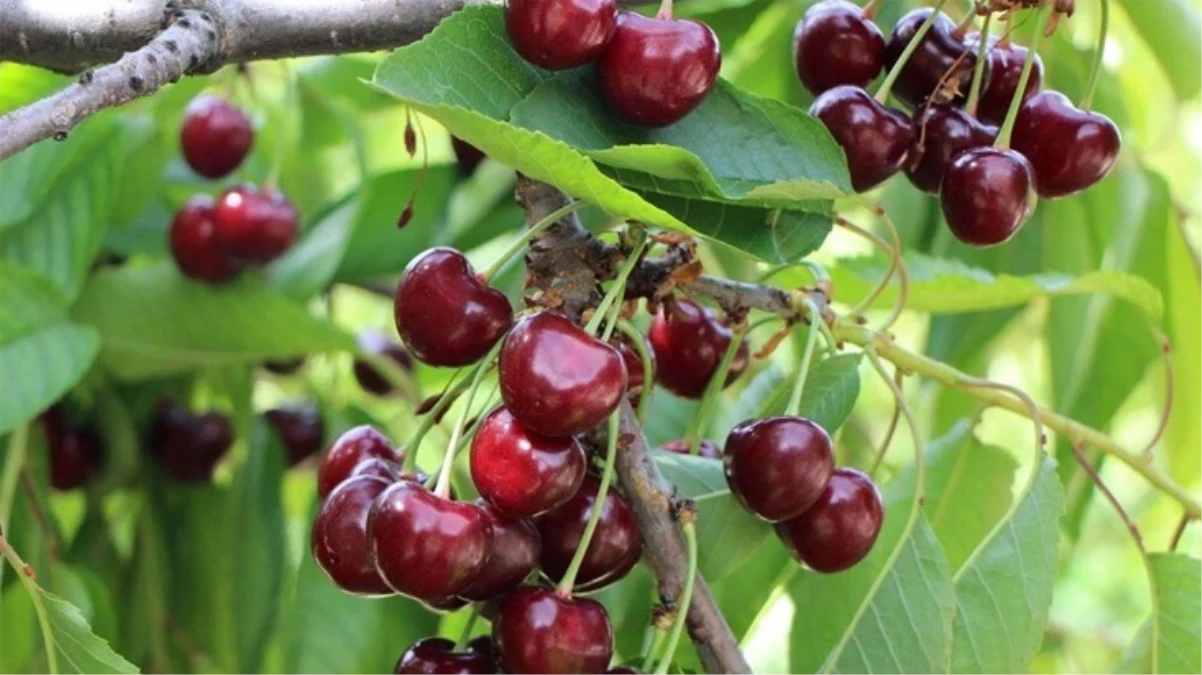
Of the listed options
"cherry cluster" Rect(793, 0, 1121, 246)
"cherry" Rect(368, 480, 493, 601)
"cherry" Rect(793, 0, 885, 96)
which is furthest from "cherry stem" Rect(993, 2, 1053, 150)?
"cherry" Rect(368, 480, 493, 601)

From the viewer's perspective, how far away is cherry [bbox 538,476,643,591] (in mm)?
846

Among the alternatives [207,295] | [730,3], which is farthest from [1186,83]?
[207,295]

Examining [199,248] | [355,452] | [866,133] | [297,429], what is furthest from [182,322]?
[866,133]

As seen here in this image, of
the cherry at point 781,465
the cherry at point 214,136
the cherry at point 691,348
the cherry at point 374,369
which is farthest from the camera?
the cherry at point 374,369

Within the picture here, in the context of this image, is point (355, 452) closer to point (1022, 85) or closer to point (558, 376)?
point (558, 376)

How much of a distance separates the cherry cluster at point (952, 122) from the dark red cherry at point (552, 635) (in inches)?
13.2

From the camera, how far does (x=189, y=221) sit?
5.11ft

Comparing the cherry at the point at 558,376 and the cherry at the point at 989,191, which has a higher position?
the cherry at the point at 989,191

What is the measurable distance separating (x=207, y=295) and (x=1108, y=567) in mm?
3627

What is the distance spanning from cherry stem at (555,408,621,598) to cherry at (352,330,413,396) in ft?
3.00

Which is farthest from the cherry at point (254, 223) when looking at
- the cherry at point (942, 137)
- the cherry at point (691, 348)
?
the cherry at point (942, 137)

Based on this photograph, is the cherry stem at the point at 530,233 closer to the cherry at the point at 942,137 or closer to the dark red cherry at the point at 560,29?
the dark red cherry at the point at 560,29

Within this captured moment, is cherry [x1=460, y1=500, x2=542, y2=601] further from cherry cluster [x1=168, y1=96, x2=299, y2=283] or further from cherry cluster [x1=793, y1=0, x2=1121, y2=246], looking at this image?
cherry cluster [x1=168, y1=96, x2=299, y2=283]

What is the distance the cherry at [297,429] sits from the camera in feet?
5.51
